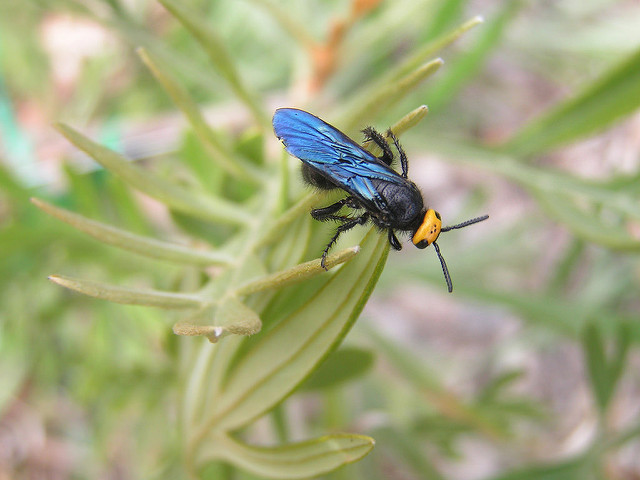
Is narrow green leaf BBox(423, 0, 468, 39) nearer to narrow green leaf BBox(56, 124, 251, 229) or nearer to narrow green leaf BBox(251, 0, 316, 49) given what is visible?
narrow green leaf BBox(251, 0, 316, 49)

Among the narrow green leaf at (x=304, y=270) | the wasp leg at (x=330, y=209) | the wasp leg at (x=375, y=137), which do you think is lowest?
the wasp leg at (x=330, y=209)

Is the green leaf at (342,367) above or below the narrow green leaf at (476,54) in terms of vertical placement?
below

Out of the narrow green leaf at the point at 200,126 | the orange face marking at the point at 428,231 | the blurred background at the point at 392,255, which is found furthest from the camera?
the blurred background at the point at 392,255

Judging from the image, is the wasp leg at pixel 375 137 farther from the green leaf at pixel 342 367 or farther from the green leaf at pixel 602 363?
the green leaf at pixel 602 363

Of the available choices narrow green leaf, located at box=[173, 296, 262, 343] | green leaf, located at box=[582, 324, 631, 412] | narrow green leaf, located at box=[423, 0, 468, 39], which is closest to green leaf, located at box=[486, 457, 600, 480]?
green leaf, located at box=[582, 324, 631, 412]

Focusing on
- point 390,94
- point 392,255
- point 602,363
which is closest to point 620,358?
point 602,363

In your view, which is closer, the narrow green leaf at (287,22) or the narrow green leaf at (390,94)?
the narrow green leaf at (390,94)

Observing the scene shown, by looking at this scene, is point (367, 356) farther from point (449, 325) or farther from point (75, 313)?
point (449, 325)

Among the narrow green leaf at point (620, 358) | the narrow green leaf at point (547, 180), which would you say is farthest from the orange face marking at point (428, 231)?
the narrow green leaf at point (620, 358)
